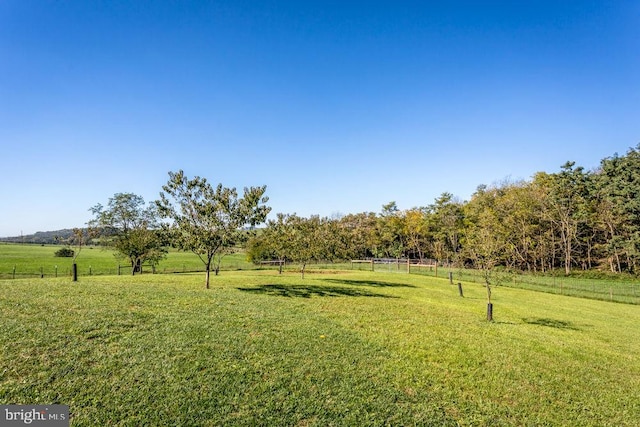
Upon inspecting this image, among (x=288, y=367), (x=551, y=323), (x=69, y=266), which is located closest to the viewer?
(x=288, y=367)

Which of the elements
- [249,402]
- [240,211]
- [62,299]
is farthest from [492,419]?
[240,211]

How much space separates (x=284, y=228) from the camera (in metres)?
32.3

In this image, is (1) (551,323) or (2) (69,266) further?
(2) (69,266)

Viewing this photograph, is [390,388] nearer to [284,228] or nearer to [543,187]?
[284,228]

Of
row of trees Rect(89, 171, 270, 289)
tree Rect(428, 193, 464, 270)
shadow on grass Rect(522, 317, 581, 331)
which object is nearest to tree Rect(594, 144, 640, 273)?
tree Rect(428, 193, 464, 270)

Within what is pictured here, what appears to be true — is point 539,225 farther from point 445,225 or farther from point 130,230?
point 130,230

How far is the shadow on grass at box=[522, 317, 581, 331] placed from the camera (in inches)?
655

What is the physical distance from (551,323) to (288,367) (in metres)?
15.8

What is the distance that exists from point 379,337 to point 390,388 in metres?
3.83

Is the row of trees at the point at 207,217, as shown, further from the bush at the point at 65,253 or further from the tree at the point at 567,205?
the bush at the point at 65,253

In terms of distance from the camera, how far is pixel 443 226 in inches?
2879

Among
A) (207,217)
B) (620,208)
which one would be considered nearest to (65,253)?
(207,217)

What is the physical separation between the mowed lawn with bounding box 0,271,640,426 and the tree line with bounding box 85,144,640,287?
21.0 feet

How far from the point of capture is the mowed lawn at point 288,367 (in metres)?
6.45
